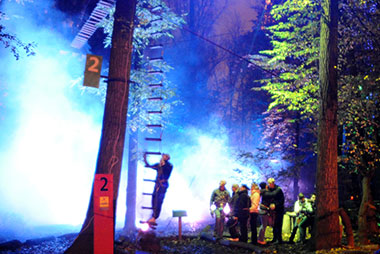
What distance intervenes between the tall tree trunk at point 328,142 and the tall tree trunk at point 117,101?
5.85 metres

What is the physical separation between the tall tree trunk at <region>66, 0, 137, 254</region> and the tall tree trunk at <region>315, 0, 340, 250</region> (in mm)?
5847

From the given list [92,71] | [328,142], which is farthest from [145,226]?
[328,142]

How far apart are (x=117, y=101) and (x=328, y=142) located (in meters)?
6.21

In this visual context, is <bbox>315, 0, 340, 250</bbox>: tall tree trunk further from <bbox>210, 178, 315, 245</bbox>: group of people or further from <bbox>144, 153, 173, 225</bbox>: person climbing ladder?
<bbox>144, 153, 173, 225</bbox>: person climbing ladder

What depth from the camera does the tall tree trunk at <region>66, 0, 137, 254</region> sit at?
27.2ft

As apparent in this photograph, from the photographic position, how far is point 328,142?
9.75 m

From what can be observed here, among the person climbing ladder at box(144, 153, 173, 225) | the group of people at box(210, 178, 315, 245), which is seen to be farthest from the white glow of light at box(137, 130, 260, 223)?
the person climbing ladder at box(144, 153, 173, 225)

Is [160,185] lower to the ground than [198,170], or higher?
lower

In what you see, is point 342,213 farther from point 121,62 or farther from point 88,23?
point 88,23

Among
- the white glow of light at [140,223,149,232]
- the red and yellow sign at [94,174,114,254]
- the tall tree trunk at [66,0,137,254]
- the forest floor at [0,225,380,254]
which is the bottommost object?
the forest floor at [0,225,380,254]

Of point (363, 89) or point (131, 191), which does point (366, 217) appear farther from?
point (131, 191)

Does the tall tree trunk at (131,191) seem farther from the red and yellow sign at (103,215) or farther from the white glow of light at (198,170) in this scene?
the white glow of light at (198,170)

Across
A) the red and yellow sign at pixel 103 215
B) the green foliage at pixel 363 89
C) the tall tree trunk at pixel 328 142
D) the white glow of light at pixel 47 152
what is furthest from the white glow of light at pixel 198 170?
the red and yellow sign at pixel 103 215

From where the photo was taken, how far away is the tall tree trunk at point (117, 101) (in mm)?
8305
